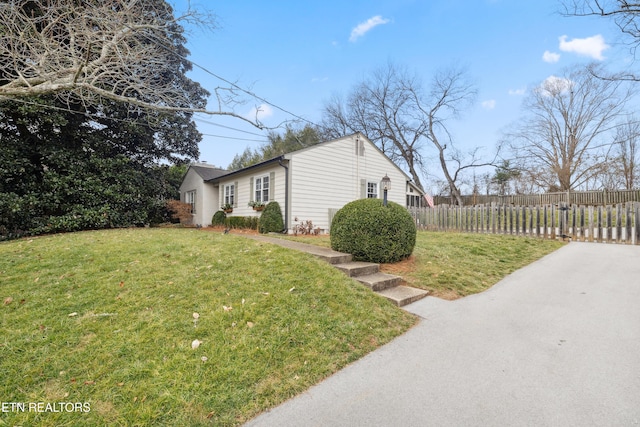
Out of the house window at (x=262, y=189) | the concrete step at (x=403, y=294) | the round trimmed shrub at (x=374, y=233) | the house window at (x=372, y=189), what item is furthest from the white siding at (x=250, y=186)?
the concrete step at (x=403, y=294)

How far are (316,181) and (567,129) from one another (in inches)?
794

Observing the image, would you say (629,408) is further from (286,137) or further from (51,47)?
(286,137)

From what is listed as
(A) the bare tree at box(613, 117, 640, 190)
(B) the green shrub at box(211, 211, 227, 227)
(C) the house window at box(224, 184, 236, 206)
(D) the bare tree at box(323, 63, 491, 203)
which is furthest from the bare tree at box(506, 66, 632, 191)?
(B) the green shrub at box(211, 211, 227, 227)

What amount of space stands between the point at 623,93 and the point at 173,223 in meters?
29.3

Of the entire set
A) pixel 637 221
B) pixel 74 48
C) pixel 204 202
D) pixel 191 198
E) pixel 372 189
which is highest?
pixel 74 48

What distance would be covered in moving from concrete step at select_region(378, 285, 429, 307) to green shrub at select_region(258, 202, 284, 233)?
7092mm

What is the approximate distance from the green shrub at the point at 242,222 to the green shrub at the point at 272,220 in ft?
3.62

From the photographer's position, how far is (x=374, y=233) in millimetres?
5445

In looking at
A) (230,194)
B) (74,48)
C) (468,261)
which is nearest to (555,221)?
(468,261)

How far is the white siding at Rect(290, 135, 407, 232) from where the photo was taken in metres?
11.3

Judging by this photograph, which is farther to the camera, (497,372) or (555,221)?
(555,221)

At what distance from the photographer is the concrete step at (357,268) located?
473 centimetres

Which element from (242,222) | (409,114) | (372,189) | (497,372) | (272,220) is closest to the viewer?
(497,372)

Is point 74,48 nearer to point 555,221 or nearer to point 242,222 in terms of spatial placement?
point 242,222
